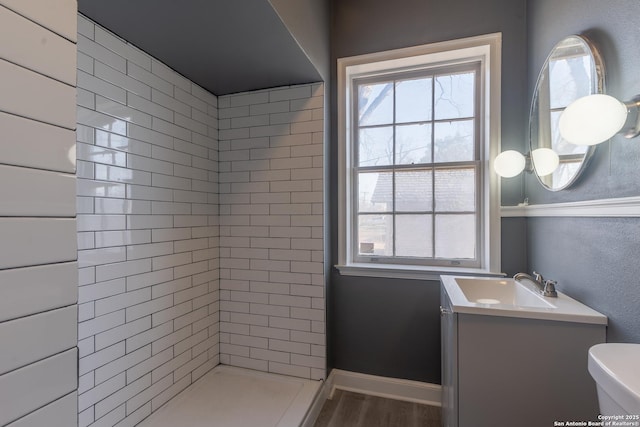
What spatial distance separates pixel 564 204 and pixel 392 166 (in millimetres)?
1016

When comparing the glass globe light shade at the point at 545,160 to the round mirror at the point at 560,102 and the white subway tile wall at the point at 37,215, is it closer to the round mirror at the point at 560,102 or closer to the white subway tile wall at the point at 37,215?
the round mirror at the point at 560,102

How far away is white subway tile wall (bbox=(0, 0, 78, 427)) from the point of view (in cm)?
49

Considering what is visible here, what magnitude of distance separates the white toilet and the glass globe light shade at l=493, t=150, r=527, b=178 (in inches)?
43.3

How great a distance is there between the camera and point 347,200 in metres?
2.05

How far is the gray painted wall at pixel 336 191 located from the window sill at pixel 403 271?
0.12ft

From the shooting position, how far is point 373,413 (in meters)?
1.77

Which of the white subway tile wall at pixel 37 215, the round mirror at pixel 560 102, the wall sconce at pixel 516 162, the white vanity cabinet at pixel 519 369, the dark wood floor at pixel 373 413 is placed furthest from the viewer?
the dark wood floor at pixel 373 413

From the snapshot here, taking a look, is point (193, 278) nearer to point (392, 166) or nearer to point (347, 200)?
point (347, 200)

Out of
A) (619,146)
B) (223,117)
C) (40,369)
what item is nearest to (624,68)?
(619,146)

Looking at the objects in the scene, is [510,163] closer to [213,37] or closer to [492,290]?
[492,290]

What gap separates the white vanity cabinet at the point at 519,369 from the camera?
1.01 meters

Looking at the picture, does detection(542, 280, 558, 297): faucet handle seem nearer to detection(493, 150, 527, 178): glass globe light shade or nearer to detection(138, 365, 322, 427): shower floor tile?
detection(493, 150, 527, 178): glass globe light shade

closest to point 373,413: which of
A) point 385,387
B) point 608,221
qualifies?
point 385,387

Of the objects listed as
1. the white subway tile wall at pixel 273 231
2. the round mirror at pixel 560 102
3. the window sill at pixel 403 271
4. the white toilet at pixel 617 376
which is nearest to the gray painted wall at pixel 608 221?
the round mirror at pixel 560 102
